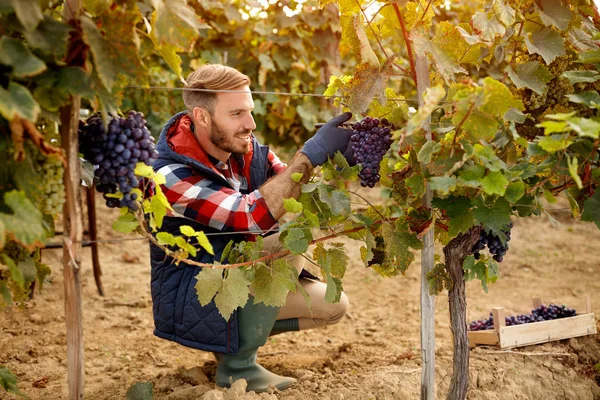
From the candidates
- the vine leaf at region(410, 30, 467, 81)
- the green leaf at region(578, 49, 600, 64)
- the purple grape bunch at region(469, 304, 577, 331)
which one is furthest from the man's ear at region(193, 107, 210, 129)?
the purple grape bunch at region(469, 304, 577, 331)

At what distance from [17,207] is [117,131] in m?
0.39

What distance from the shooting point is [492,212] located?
2.06 metres

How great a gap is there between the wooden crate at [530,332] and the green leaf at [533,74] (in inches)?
47.9

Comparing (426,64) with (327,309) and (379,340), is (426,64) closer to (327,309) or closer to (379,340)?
(327,309)

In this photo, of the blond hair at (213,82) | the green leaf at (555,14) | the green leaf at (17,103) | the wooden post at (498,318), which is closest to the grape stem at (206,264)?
the green leaf at (17,103)

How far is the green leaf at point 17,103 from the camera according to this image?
58.8 inches

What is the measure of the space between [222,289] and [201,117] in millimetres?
957

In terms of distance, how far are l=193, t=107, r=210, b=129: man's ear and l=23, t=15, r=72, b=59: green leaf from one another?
1235mm

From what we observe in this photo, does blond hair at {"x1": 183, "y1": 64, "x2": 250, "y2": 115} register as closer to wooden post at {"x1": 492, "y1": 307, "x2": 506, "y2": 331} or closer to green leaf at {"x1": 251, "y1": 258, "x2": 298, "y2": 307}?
green leaf at {"x1": 251, "y1": 258, "x2": 298, "y2": 307}

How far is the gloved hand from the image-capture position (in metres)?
2.52

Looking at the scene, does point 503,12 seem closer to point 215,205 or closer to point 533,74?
point 533,74

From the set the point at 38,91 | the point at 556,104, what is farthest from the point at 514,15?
the point at 38,91

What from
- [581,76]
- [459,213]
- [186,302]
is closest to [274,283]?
[186,302]

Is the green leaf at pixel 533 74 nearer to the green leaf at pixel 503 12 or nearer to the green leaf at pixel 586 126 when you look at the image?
the green leaf at pixel 503 12
